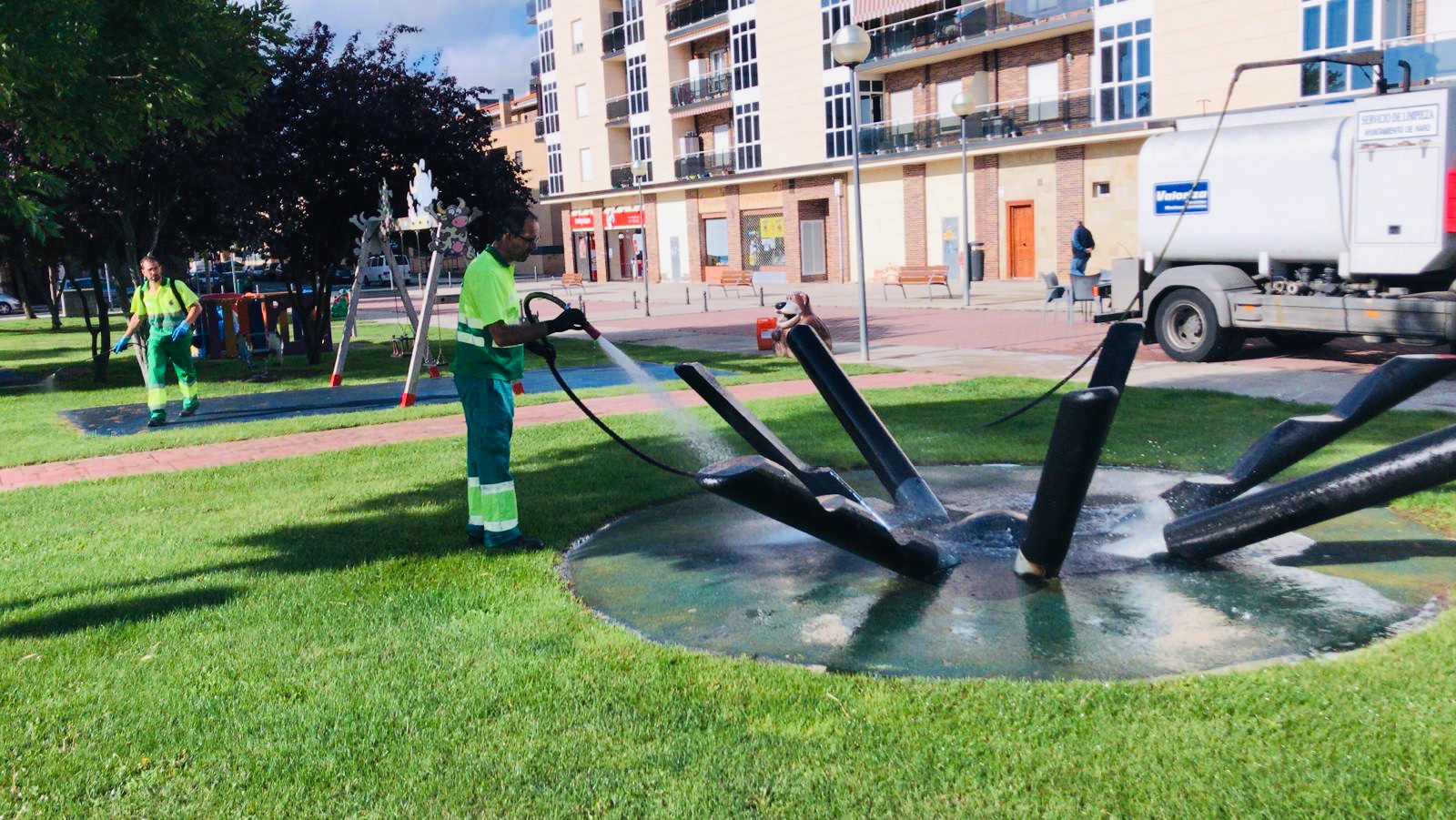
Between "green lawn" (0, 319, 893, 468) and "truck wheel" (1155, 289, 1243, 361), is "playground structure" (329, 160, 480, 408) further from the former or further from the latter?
"truck wheel" (1155, 289, 1243, 361)

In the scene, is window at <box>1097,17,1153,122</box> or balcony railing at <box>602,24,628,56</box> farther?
balcony railing at <box>602,24,628,56</box>

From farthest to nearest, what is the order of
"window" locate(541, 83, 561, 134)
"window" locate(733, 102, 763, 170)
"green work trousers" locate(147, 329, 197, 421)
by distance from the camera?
"window" locate(541, 83, 561, 134) < "window" locate(733, 102, 763, 170) < "green work trousers" locate(147, 329, 197, 421)

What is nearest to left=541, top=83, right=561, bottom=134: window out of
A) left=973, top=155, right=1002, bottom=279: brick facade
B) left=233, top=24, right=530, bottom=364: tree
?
left=973, top=155, right=1002, bottom=279: brick facade

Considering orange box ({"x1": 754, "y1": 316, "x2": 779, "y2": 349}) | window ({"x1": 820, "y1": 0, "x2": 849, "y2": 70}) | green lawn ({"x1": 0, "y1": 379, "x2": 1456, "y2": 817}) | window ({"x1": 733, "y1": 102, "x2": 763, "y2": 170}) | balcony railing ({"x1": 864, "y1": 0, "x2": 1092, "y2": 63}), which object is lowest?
green lawn ({"x1": 0, "y1": 379, "x2": 1456, "y2": 817})

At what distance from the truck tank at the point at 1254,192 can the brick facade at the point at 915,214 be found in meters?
25.5

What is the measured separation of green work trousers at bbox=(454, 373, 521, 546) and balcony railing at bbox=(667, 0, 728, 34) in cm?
4821

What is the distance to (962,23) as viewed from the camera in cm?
3900

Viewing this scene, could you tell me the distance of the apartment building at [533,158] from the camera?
7425cm

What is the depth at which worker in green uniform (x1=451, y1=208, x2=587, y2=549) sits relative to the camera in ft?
20.7

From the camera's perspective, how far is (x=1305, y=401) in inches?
434

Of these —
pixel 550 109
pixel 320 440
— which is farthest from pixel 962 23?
pixel 320 440

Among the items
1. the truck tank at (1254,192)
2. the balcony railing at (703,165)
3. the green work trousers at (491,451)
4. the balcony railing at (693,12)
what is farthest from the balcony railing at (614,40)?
the green work trousers at (491,451)

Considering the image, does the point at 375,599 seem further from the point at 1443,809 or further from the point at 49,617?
the point at 1443,809

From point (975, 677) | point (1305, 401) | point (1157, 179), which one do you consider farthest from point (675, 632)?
point (1157, 179)
